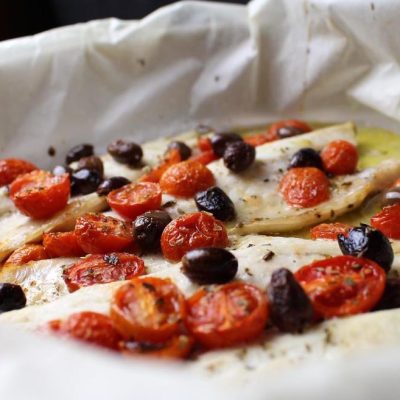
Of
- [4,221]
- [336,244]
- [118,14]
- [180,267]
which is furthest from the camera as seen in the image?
[118,14]

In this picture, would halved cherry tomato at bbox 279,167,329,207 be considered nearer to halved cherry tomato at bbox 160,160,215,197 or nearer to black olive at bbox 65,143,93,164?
halved cherry tomato at bbox 160,160,215,197

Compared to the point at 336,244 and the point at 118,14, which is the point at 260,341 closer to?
the point at 336,244

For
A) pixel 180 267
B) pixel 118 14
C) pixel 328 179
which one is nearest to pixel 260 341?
pixel 180 267

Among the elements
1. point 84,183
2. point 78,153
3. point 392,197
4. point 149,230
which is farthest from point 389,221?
point 78,153

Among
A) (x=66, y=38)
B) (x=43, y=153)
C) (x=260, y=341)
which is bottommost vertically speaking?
(x=43, y=153)

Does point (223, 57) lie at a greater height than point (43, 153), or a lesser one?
greater

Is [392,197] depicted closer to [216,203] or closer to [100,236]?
[216,203]

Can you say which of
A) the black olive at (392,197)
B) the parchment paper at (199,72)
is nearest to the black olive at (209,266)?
the black olive at (392,197)

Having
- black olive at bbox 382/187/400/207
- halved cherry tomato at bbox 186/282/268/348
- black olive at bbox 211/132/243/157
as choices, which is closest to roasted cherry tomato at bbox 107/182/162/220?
black olive at bbox 211/132/243/157

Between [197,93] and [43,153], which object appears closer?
[43,153]
